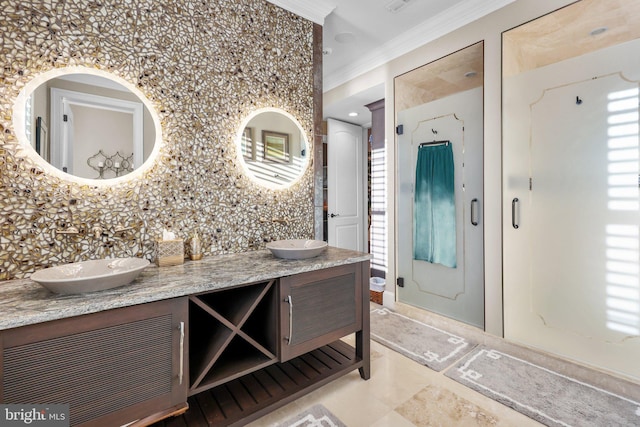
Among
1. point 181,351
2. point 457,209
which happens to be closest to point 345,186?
point 457,209

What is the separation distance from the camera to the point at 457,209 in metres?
2.63

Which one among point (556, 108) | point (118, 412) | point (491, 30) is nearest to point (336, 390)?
point (118, 412)

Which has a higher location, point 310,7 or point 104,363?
point 310,7

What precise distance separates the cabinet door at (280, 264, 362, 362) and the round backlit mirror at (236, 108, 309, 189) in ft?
2.76

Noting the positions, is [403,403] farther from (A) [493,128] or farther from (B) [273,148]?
(A) [493,128]

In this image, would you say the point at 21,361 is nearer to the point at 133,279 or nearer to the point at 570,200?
the point at 133,279

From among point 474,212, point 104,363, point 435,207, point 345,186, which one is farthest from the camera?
point 345,186

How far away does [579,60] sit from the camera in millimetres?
1928

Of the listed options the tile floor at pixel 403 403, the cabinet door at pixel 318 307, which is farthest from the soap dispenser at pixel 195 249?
the tile floor at pixel 403 403

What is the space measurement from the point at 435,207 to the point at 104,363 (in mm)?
2608

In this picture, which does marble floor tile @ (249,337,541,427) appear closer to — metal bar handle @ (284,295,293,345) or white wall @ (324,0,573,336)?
metal bar handle @ (284,295,293,345)

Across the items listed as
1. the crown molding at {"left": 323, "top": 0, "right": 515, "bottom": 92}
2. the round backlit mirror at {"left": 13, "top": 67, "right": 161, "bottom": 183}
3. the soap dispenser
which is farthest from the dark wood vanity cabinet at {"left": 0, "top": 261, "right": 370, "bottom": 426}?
the crown molding at {"left": 323, "top": 0, "right": 515, "bottom": 92}

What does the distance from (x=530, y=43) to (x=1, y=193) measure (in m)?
3.36

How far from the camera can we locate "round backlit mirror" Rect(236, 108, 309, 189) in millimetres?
2049
